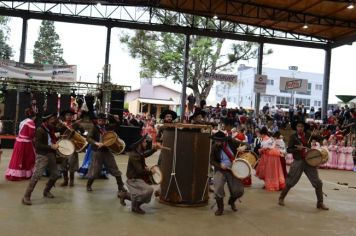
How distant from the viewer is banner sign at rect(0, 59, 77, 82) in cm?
1967

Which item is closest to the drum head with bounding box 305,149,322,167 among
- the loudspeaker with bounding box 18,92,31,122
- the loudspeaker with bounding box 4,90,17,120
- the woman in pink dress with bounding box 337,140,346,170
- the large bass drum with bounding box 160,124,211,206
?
the large bass drum with bounding box 160,124,211,206

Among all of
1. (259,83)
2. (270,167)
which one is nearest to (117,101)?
(270,167)

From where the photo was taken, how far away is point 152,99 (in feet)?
135

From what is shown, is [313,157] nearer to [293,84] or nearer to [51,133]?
[51,133]

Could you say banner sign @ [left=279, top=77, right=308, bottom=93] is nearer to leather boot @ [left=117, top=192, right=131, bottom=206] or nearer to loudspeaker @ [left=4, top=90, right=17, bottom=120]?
loudspeaker @ [left=4, top=90, right=17, bottom=120]

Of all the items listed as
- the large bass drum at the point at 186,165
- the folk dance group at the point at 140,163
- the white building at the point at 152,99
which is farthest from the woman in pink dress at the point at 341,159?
the white building at the point at 152,99

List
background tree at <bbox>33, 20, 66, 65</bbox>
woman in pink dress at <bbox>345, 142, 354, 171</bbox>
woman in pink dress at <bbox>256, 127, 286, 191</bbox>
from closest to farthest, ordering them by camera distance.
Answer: woman in pink dress at <bbox>256, 127, 286, 191</bbox> → woman in pink dress at <bbox>345, 142, 354, 171</bbox> → background tree at <bbox>33, 20, 66, 65</bbox>

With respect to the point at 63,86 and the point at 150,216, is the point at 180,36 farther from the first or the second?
the point at 150,216

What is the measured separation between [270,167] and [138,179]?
459cm

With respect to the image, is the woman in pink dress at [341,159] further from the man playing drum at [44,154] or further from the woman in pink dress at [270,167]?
the man playing drum at [44,154]

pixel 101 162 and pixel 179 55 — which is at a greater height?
pixel 179 55

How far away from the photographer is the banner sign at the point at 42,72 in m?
19.7

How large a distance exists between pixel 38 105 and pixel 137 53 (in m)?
14.6

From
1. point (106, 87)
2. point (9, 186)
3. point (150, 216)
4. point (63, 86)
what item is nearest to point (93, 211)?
point (150, 216)
